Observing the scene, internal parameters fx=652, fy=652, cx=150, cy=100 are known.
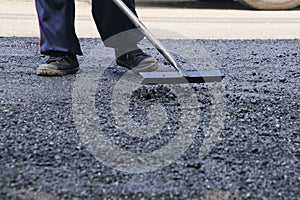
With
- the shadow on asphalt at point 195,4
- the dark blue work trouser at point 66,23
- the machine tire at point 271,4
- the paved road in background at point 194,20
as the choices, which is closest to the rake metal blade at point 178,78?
the dark blue work trouser at point 66,23

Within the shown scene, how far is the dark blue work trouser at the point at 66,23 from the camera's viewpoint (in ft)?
7.27

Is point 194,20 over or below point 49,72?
below

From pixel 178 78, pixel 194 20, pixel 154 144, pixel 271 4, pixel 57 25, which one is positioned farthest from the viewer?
pixel 271 4

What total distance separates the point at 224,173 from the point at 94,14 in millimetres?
1233

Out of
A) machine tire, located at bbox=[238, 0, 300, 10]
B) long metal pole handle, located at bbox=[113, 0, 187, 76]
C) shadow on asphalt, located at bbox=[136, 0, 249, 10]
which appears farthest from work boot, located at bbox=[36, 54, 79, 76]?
shadow on asphalt, located at bbox=[136, 0, 249, 10]

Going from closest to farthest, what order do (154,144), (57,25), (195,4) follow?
(154,144) → (57,25) → (195,4)

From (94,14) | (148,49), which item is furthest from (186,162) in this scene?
(148,49)

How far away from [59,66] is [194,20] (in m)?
2.11

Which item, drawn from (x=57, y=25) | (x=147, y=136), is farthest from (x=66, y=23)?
(x=147, y=136)

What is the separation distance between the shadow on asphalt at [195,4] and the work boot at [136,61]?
2.80 metres

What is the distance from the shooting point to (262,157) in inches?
53.7

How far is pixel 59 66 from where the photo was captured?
2.25 m

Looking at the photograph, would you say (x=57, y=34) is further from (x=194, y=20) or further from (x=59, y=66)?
(x=194, y=20)

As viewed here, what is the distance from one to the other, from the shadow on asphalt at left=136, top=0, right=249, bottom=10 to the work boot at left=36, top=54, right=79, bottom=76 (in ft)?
9.35
